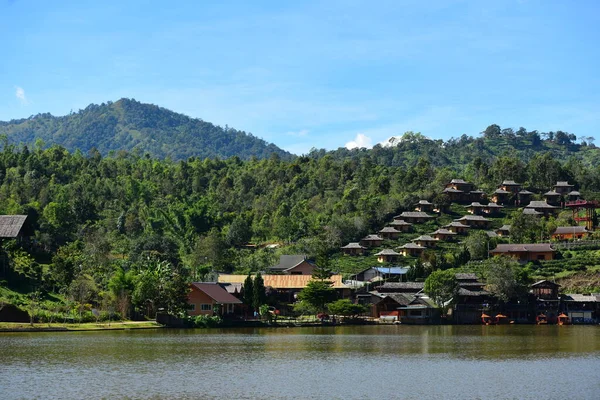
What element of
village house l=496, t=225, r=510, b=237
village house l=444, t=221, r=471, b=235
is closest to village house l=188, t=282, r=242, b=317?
village house l=444, t=221, r=471, b=235

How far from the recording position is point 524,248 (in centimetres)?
10125

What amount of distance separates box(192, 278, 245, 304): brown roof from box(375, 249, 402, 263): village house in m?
36.4

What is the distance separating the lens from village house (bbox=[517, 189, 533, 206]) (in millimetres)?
133375

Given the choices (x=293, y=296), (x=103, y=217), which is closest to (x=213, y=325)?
(x=293, y=296)

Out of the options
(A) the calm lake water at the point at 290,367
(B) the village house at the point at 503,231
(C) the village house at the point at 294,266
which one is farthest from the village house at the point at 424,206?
(A) the calm lake water at the point at 290,367

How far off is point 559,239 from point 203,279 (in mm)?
50259

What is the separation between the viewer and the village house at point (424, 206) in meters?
130

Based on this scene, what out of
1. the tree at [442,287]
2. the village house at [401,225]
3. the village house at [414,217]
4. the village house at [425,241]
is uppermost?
the village house at [414,217]

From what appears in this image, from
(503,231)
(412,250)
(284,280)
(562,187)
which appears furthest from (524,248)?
(562,187)

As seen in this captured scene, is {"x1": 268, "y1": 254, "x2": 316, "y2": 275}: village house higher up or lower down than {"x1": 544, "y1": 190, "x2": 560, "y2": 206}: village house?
lower down

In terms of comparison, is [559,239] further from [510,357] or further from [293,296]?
[510,357]

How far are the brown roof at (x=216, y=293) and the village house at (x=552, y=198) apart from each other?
72993 mm

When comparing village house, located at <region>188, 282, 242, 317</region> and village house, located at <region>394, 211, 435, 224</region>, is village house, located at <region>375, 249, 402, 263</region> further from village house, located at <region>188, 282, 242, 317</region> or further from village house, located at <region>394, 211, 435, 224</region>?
village house, located at <region>188, 282, 242, 317</region>

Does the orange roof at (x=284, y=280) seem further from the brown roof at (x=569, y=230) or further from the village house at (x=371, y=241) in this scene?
the brown roof at (x=569, y=230)
